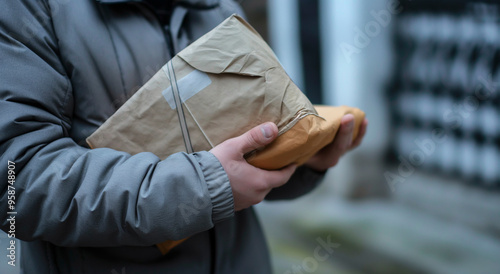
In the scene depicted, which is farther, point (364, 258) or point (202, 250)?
point (364, 258)

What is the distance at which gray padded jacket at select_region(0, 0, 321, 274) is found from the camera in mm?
929

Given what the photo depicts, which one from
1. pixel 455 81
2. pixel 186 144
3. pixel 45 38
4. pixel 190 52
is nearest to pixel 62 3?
pixel 45 38

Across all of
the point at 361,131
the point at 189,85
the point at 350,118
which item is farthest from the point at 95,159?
the point at 361,131

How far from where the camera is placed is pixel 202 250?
3.92ft

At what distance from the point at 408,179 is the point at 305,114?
3.15 m

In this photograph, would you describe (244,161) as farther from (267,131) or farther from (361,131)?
(361,131)

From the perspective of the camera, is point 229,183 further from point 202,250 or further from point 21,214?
point 21,214

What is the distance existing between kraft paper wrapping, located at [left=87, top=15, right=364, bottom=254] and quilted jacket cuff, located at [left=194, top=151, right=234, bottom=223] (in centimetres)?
8

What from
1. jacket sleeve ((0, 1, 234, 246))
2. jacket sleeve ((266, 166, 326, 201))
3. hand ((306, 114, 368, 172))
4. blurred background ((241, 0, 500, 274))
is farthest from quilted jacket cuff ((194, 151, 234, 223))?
blurred background ((241, 0, 500, 274))

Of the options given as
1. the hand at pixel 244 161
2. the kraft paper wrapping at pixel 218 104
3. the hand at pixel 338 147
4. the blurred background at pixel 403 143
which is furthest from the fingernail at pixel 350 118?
the blurred background at pixel 403 143

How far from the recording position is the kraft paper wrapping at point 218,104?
1.02 metres

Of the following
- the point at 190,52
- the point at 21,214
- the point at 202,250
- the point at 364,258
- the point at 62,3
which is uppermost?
the point at 62,3

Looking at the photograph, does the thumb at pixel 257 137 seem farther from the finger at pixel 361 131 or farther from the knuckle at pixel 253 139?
the finger at pixel 361 131

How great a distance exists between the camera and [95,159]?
3.19 ft
